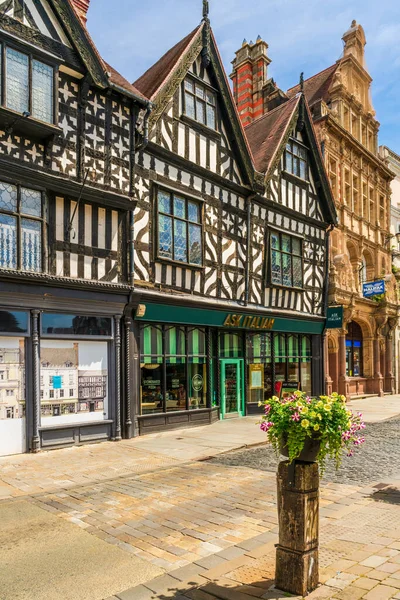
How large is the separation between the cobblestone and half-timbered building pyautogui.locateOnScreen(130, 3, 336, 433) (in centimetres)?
352

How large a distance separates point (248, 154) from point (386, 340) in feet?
52.7

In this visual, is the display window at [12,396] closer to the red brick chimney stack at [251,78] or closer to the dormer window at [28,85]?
the dormer window at [28,85]

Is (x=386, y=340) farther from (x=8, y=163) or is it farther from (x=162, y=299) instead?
(x=8, y=163)

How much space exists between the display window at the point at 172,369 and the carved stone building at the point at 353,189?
31.9 ft

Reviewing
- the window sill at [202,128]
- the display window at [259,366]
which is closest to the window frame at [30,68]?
the window sill at [202,128]

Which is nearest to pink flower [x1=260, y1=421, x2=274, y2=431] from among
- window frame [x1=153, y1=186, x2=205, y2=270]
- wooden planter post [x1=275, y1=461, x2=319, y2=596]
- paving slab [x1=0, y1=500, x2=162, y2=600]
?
wooden planter post [x1=275, y1=461, x2=319, y2=596]

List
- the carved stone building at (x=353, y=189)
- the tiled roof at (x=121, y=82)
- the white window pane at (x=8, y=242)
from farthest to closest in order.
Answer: the carved stone building at (x=353, y=189), the tiled roof at (x=121, y=82), the white window pane at (x=8, y=242)

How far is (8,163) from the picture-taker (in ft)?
34.0

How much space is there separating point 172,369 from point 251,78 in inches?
747

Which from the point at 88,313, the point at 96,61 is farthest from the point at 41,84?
the point at 88,313

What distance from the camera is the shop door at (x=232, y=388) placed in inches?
646

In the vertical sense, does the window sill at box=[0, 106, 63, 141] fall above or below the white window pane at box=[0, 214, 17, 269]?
above

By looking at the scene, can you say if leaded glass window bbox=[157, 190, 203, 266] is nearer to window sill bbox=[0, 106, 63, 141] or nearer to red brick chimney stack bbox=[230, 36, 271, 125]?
window sill bbox=[0, 106, 63, 141]

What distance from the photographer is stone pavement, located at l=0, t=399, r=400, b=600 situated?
4.25 m
